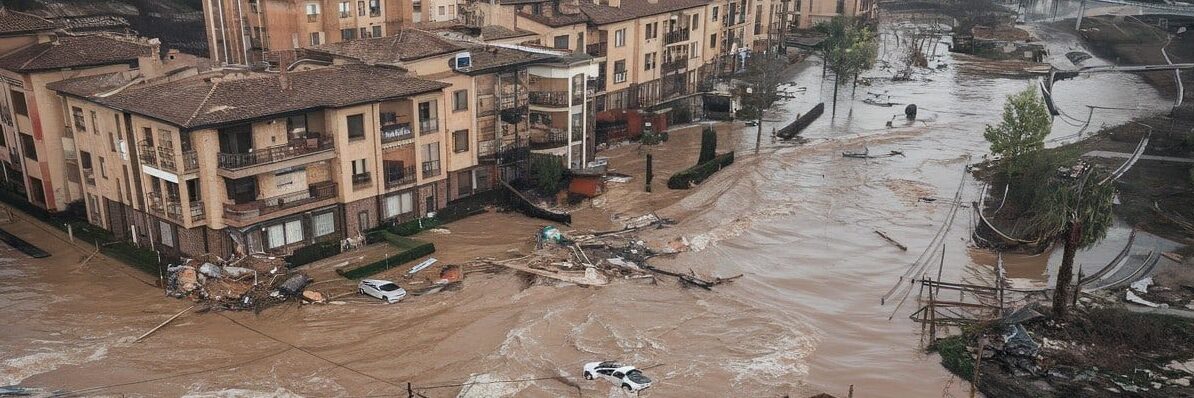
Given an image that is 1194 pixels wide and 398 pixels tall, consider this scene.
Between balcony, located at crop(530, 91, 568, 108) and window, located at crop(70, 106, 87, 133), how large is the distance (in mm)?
24572

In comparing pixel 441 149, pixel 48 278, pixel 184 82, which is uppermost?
pixel 184 82

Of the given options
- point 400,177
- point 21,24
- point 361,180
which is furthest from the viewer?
point 21,24

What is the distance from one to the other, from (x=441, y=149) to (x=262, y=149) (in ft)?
33.5

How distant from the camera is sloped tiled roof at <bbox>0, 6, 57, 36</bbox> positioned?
50094 millimetres

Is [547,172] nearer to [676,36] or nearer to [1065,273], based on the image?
[1065,273]

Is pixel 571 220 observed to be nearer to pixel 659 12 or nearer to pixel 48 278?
pixel 48 278

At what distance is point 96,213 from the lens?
4888 centimetres

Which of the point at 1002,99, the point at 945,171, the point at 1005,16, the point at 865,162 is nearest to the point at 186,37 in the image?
the point at 865,162

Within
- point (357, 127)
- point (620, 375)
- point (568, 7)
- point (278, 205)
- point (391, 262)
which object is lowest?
point (620, 375)

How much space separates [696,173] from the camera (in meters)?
61.3

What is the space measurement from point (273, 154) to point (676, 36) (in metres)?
48.5

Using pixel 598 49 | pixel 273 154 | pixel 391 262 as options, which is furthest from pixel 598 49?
pixel 273 154

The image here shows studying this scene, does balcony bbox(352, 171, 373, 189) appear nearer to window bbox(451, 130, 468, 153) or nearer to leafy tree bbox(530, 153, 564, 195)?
window bbox(451, 130, 468, 153)

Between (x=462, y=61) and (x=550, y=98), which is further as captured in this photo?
(x=550, y=98)
